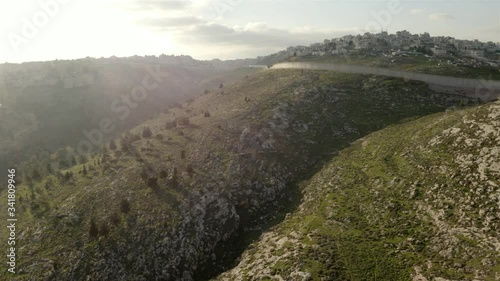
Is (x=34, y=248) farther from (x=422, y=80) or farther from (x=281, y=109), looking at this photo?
(x=422, y=80)

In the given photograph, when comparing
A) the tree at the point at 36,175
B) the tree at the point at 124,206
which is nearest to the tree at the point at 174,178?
the tree at the point at 124,206

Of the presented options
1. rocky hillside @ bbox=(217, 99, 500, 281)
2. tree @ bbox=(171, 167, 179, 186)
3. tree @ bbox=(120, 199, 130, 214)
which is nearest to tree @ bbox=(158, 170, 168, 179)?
tree @ bbox=(171, 167, 179, 186)

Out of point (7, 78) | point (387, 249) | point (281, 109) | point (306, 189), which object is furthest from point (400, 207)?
point (7, 78)

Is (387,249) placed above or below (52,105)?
below

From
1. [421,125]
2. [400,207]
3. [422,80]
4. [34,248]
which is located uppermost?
[422,80]

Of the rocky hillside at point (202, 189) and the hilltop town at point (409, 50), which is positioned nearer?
the rocky hillside at point (202, 189)

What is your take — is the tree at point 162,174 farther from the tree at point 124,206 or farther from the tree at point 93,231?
the tree at point 93,231

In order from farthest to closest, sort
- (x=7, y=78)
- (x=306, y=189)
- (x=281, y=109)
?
(x=7, y=78), (x=281, y=109), (x=306, y=189)

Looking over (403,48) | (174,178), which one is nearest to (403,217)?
(174,178)
